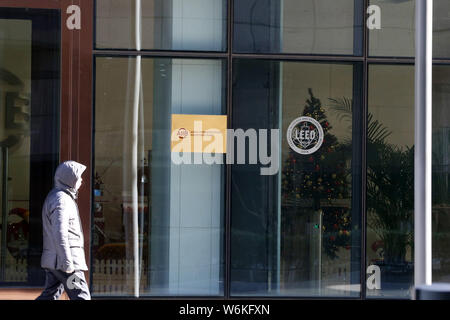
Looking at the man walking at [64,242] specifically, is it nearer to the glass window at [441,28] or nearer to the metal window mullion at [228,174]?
the metal window mullion at [228,174]

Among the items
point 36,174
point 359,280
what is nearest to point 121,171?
point 36,174

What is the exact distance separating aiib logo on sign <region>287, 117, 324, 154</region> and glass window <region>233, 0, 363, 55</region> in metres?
1.04

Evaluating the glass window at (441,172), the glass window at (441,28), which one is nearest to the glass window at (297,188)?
the glass window at (441,172)

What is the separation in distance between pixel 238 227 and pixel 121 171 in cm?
188

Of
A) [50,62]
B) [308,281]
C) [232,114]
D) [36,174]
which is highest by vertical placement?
[50,62]

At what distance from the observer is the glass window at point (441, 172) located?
1105 cm

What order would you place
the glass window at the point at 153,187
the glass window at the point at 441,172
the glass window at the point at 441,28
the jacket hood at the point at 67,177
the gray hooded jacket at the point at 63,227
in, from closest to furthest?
the gray hooded jacket at the point at 63,227
the jacket hood at the point at 67,177
the glass window at the point at 153,187
the glass window at the point at 441,172
the glass window at the point at 441,28

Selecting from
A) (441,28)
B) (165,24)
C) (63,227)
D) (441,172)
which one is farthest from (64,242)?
(441,28)

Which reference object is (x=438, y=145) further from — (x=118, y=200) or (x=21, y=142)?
(x=21, y=142)

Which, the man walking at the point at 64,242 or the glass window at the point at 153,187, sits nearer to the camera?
the man walking at the point at 64,242

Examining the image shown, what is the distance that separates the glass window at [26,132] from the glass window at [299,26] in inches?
109

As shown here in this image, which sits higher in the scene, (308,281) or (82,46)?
(82,46)

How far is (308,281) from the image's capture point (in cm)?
1101

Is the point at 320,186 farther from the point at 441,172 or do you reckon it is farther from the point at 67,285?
the point at 67,285
